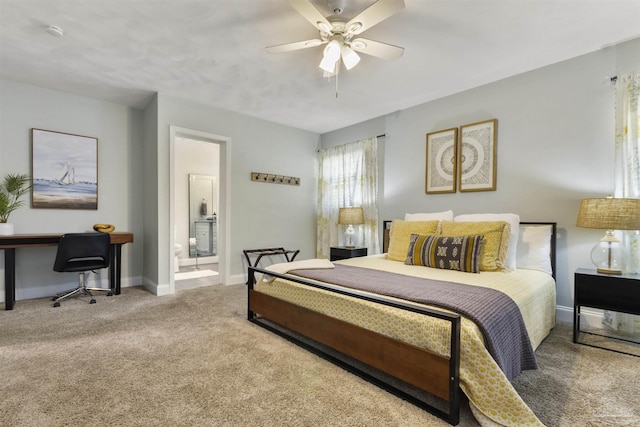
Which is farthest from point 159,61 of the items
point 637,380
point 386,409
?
point 637,380

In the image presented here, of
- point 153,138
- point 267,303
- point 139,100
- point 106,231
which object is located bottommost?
point 267,303

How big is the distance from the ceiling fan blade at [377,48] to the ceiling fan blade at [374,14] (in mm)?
104

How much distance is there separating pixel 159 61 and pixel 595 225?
13.6ft

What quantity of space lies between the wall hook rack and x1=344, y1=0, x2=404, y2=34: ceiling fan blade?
291cm

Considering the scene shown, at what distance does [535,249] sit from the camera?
9.51 ft

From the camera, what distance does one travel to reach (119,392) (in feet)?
5.74

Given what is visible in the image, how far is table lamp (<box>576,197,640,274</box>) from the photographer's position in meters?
2.29

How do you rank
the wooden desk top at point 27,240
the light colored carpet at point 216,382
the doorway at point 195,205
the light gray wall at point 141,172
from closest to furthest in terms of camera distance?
the light colored carpet at point 216,382, the wooden desk top at point 27,240, the light gray wall at point 141,172, the doorway at point 195,205

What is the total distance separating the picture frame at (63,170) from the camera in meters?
3.73

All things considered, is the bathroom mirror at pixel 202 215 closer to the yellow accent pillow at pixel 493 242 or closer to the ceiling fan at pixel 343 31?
the ceiling fan at pixel 343 31

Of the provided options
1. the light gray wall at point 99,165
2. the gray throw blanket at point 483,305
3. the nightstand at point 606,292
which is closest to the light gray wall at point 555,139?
the nightstand at point 606,292

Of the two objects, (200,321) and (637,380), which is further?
(200,321)

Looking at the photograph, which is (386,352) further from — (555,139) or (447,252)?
(555,139)

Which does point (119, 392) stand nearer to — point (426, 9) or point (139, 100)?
point (426, 9)
